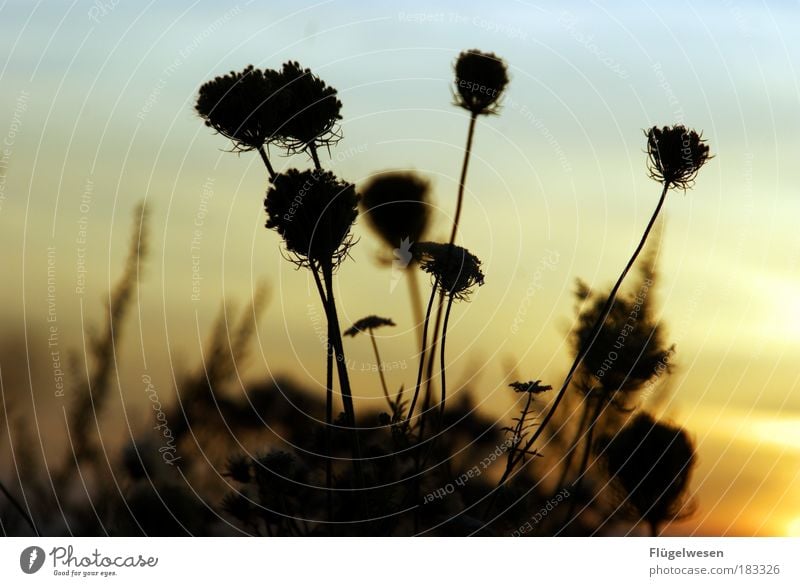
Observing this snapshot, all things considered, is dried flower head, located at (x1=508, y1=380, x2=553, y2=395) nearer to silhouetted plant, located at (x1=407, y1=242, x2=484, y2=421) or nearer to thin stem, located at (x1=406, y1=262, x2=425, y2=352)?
silhouetted plant, located at (x1=407, y1=242, x2=484, y2=421)

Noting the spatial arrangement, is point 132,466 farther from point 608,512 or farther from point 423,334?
point 608,512

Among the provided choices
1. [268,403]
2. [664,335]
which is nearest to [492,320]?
[664,335]

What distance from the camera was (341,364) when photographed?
218 cm

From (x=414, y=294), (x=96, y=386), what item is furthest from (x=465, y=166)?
(x=96, y=386)

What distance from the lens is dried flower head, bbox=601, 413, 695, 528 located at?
2.75m

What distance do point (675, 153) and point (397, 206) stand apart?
822mm

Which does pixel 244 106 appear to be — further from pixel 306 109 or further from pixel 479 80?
pixel 479 80

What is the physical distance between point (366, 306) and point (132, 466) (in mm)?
819

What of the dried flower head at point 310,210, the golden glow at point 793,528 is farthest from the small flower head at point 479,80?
the golden glow at point 793,528

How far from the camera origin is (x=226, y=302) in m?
2.67

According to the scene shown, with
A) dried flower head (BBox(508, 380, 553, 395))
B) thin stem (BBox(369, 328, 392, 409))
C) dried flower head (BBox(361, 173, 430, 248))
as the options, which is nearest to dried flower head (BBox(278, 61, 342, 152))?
dried flower head (BBox(361, 173, 430, 248))

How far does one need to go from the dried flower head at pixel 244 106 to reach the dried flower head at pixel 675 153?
109 centimetres

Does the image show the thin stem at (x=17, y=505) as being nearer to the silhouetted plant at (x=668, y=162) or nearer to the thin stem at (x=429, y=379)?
the thin stem at (x=429, y=379)

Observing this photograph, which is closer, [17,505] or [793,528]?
[17,505]
